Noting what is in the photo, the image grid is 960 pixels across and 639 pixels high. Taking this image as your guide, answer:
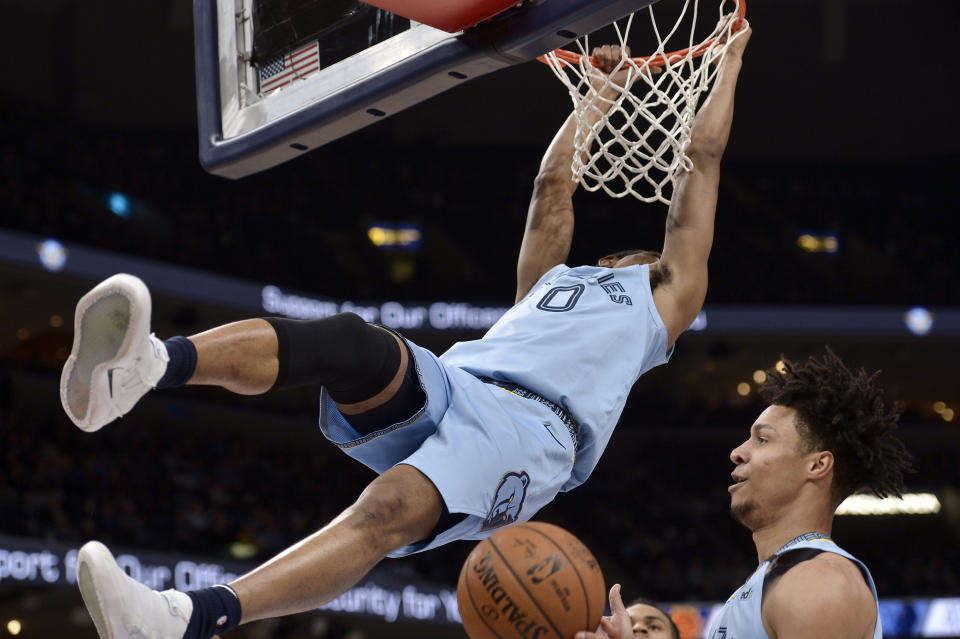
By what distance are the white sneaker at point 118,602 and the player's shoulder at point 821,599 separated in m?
1.38

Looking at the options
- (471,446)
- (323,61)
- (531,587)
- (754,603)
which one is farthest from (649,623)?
(323,61)

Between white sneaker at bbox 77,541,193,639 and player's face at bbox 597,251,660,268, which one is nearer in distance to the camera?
white sneaker at bbox 77,541,193,639

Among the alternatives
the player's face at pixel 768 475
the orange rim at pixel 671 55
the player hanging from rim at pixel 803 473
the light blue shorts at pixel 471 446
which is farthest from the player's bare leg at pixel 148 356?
the orange rim at pixel 671 55

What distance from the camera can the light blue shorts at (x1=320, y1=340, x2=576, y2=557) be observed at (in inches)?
119

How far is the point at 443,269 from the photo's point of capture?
16828mm

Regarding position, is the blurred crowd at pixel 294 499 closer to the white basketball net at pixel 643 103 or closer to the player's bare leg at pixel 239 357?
the white basketball net at pixel 643 103

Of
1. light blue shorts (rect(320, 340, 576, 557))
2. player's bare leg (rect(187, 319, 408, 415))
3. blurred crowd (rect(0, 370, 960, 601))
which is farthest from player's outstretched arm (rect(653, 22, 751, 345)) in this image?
blurred crowd (rect(0, 370, 960, 601))

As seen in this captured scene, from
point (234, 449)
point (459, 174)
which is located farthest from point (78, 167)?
point (459, 174)

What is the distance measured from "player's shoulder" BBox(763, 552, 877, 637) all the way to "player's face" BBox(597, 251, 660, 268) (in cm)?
147

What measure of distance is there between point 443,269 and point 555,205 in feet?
41.2

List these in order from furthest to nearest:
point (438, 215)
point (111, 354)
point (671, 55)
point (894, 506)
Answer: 1. point (894, 506)
2. point (438, 215)
3. point (671, 55)
4. point (111, 354)

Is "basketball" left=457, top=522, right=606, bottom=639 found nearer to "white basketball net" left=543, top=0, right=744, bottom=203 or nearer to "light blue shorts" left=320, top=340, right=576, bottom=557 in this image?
"light blue shorts" left=320, top=340, right=576, bottom=557

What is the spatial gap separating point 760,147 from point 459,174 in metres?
4.81

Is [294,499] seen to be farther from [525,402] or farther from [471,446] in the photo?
[471,446]
